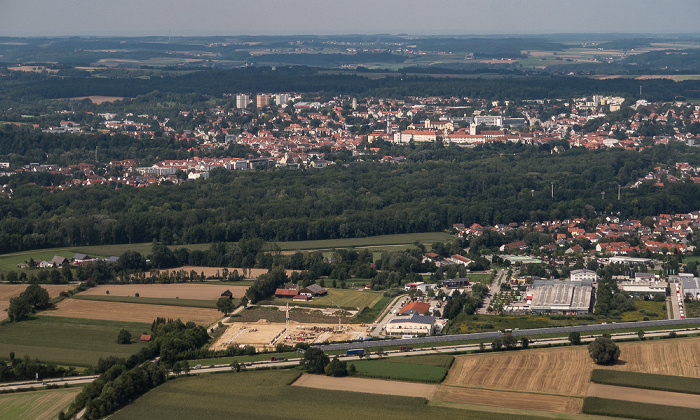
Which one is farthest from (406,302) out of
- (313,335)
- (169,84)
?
(169,84)

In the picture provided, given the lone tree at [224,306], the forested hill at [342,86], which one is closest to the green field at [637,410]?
the lone tree at [224,306]

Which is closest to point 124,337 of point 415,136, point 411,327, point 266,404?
point 266,404

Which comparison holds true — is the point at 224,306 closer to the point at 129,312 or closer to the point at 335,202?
the point at 129,312

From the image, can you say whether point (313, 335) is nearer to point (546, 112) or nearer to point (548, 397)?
point (548, 397)

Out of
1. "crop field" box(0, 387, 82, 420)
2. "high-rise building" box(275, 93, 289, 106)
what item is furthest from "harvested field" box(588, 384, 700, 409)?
"high-rise building" box(275, 93, 289, 106)

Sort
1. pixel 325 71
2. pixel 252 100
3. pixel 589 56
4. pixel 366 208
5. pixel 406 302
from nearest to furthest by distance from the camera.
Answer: pixel 406 302, pixel 366 208, pixel 252 100, pixel 325 71, pixel 589 56

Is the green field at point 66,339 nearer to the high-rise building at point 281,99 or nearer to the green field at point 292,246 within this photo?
the green field at point 292,246
